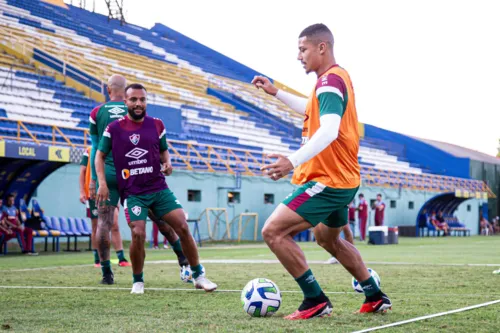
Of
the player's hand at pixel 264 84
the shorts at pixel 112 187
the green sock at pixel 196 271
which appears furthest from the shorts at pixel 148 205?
the player's hand at pixel 264 84

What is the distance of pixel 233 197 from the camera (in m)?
27.8

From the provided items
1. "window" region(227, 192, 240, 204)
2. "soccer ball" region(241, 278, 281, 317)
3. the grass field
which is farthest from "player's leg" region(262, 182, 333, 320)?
"window" region(227, 192, 240, 204)

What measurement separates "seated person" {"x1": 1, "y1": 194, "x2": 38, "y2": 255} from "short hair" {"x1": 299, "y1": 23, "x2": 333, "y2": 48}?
13456 mm

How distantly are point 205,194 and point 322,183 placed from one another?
69.3ft

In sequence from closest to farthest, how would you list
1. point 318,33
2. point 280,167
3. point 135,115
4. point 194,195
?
1. point 280,167
2. point 318,33
3. point 135,115
4. point 194,195

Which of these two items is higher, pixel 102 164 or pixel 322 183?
pixel 102 164

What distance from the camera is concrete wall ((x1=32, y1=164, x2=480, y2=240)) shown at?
2097 cm

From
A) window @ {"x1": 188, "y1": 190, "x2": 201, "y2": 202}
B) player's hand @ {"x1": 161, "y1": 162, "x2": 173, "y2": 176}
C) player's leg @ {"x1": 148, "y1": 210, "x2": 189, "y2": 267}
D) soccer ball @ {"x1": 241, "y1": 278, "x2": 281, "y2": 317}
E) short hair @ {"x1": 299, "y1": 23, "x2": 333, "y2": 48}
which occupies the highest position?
short hair @ {"x1": 299, "y1": 23, "x2": 333, "y2": 48}

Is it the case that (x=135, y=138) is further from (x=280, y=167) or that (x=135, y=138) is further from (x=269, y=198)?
(x=269, y=198)

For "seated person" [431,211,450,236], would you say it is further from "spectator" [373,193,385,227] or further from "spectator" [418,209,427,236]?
"spectator" [373,193,385,227]

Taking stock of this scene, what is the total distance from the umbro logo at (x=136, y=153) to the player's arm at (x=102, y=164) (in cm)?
31

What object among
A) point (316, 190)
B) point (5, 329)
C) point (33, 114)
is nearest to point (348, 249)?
point (316, 190)

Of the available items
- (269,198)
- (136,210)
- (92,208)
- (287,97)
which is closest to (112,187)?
(92,208)

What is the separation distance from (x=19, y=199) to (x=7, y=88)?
7115 mm
